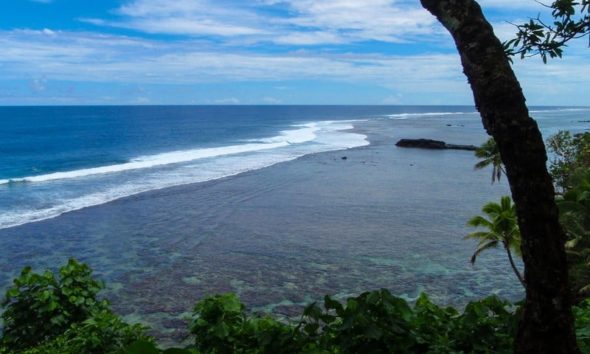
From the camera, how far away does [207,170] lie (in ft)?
165

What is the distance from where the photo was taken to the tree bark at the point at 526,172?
423 centimetres

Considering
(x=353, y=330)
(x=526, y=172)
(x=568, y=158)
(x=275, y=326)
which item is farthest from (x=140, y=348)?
(x=568, y=158)

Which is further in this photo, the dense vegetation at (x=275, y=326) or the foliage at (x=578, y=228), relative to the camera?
the foliage at (x=578, y=228)

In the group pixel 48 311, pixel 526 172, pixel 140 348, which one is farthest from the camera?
pixel 48 311

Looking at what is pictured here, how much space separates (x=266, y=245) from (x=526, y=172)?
2248 centimetres

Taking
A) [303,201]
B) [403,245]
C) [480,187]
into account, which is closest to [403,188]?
[480,187]

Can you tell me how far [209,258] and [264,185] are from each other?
1884 centimetres

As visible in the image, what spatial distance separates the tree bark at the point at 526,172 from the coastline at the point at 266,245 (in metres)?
13.2

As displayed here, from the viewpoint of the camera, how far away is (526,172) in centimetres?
423

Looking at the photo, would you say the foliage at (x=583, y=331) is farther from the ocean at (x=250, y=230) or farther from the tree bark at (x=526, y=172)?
the ocean at (x=250, y=230)

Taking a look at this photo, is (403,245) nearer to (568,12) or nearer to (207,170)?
(568,12)

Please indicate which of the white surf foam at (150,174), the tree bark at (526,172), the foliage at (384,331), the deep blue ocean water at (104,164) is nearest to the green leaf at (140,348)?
the foliage at (384,331)

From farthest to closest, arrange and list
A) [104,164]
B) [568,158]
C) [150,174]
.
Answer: [104,164] → [150,174] → [568,158]

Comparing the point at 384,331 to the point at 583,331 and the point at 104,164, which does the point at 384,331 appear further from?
the point at 104,164
